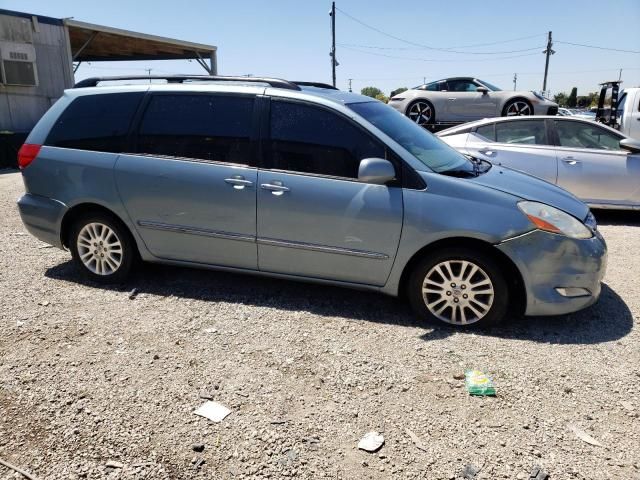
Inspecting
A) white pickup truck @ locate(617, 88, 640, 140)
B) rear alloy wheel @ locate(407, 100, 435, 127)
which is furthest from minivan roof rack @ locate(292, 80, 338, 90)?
rear alloy wheel @ locate(407, 100, 435, 127)

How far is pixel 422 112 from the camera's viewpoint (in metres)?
13.4

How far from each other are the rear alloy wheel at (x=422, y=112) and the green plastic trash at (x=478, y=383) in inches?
440

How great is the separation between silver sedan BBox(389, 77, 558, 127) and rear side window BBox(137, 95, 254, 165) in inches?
380

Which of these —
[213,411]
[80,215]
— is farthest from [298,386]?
[80,215]

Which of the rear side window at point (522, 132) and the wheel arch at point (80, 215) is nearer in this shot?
the wheel arch at point (80, 215)

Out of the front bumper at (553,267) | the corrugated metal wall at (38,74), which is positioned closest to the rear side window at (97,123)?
the front bumper at (553,267)

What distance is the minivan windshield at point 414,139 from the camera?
3854 mm

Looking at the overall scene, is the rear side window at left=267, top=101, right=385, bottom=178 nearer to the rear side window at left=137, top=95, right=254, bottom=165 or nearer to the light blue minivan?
the light blue minivan

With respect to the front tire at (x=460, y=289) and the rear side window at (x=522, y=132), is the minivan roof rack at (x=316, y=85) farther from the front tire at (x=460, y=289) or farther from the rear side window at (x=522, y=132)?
the rear side window at (x=522, y=132)

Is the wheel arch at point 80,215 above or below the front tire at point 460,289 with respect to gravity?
above

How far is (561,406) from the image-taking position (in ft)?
9.12

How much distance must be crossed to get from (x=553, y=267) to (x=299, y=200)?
1890 mm

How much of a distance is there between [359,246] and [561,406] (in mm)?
1671

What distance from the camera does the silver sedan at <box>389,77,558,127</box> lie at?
12.9 m
